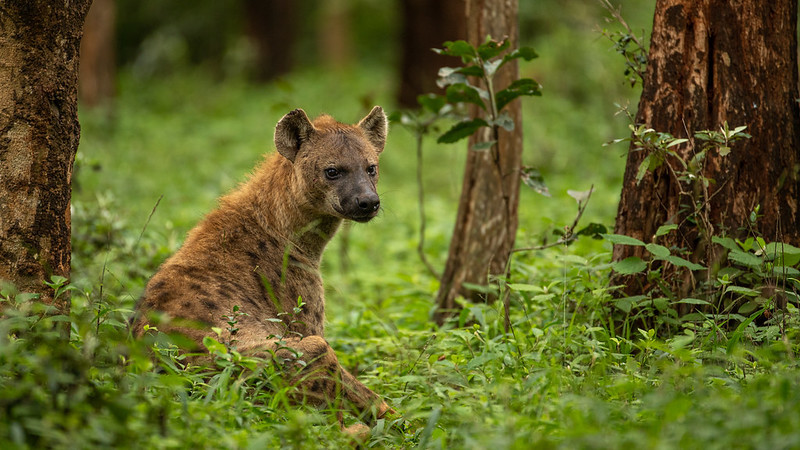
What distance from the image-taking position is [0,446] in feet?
8.29

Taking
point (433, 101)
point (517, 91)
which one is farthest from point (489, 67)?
point (433, 101)

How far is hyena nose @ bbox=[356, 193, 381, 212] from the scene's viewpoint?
5000mm

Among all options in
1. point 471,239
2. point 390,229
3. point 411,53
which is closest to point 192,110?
point 411,53

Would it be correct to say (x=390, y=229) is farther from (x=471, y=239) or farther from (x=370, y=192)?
(x=370, y=192)

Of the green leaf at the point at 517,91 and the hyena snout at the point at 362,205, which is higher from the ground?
the green leaf at the point at 517,91

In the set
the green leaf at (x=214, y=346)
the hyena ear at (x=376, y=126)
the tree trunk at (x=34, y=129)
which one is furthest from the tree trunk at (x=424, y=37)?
the green leaf at (x=214, y=346)

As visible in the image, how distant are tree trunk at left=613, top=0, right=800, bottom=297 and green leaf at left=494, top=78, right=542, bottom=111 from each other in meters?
0.75

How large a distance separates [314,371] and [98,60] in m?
13.0

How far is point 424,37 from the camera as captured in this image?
15.3 meters

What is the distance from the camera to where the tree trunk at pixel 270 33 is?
800 inches

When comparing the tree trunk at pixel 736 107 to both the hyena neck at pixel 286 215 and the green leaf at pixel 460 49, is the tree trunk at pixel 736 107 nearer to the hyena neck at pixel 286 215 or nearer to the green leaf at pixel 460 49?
the green leaf at pixel 460 49

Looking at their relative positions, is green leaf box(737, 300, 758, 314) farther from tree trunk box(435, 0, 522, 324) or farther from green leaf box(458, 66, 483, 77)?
green leaf box(458, 66, 483, 77)

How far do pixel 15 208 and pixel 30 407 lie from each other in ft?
4.55

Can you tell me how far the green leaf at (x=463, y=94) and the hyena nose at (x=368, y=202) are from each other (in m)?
0.74
